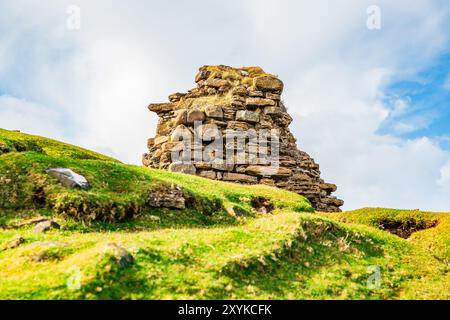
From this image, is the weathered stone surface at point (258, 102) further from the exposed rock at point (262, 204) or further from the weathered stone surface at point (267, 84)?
the exposed rock at point (262, 204)

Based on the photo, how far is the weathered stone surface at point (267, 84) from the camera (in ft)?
211

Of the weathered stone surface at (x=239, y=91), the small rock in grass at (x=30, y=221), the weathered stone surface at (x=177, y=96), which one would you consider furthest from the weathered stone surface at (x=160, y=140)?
the small rock in grass at (x=30, y=221)

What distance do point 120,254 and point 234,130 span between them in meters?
44.0

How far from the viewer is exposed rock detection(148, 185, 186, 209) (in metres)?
31.1

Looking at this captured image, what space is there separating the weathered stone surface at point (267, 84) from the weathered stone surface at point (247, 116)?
468 cm

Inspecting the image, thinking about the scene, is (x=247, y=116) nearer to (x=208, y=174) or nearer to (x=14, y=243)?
(x=208, y=174)

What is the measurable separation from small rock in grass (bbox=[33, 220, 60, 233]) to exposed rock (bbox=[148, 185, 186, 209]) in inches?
294

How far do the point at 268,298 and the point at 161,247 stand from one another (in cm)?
516

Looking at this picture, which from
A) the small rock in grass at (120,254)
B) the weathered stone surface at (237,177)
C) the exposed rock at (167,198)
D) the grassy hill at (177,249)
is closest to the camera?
the grassy hill at (177,249)

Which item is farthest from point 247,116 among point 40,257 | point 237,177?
point 40,257

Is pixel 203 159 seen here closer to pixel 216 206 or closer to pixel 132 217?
pixel 216 206

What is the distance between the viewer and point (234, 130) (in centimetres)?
5981

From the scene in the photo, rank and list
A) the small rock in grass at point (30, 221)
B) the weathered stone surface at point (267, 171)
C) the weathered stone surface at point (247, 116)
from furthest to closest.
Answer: the weathered stone surface at point (247, 116) < the weathered stone surface at point (267, 171) < the small rock in grass at point (30, 221)
